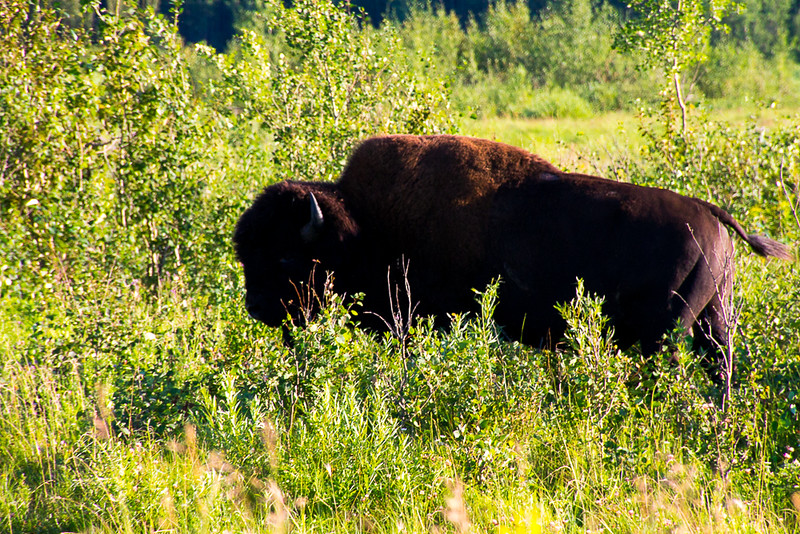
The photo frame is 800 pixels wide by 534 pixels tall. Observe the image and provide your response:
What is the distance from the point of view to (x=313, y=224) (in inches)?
186

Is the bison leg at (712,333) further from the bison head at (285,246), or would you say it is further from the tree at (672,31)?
the tree at (672,31)

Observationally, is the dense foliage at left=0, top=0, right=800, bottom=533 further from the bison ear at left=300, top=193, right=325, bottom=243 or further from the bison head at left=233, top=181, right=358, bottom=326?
the bison ear at left=300, top=193, right=325, bottom=243

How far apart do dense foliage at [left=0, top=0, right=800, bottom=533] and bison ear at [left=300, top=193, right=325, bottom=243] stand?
62 centimetres

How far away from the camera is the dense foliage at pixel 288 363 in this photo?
289cm

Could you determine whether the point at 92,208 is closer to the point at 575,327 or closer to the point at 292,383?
the point at 292,383

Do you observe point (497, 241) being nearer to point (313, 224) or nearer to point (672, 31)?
point (313, 224)

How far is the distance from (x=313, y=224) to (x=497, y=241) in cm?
131

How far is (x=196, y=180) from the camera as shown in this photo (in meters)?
6.64

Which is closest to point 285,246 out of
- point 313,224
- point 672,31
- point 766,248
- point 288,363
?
→ point 313,224

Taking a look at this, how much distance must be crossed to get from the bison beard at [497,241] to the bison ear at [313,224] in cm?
1

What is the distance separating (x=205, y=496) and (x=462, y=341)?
1.43 metres

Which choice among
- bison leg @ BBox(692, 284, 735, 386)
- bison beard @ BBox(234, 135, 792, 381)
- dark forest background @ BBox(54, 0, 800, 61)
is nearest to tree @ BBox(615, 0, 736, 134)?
bison beard @ BBox(234, 135, 792, 381)

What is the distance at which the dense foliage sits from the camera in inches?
114

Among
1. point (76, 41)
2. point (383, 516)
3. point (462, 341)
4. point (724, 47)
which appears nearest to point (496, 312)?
point (462, 341)
